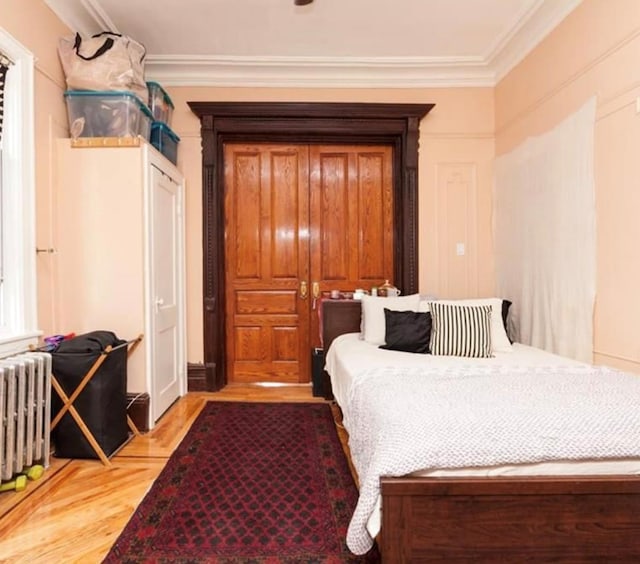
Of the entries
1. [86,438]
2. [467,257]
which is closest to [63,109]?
[86,438]

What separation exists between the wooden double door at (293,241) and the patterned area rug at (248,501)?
1.19 m

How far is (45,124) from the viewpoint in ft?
8.39

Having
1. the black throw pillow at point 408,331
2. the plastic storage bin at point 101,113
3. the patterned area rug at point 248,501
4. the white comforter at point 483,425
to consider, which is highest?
the plastic storage bin at point 101,113

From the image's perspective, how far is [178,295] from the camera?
347 centimetres

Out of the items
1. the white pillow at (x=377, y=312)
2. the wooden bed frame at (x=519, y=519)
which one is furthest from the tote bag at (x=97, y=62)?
the wooden bed frame at (x=519, y=519)

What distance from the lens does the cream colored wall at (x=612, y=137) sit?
219 centimetres

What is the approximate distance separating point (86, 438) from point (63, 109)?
2126mm

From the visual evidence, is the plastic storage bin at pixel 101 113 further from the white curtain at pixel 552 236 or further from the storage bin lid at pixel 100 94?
the white curtain at pixel 552 236

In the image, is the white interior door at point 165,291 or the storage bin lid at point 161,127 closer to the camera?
the white interior door at point 165,291

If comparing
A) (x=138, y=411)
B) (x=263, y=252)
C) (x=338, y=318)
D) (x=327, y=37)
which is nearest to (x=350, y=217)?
(x=263, y=252)

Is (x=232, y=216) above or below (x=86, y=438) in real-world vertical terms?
above

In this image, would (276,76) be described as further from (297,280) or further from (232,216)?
(297,280)

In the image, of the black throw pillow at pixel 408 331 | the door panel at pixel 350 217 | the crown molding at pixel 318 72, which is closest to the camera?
the black throw pillow at pixel 408 331

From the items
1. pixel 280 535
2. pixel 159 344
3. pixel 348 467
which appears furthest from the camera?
pixel 159 344
